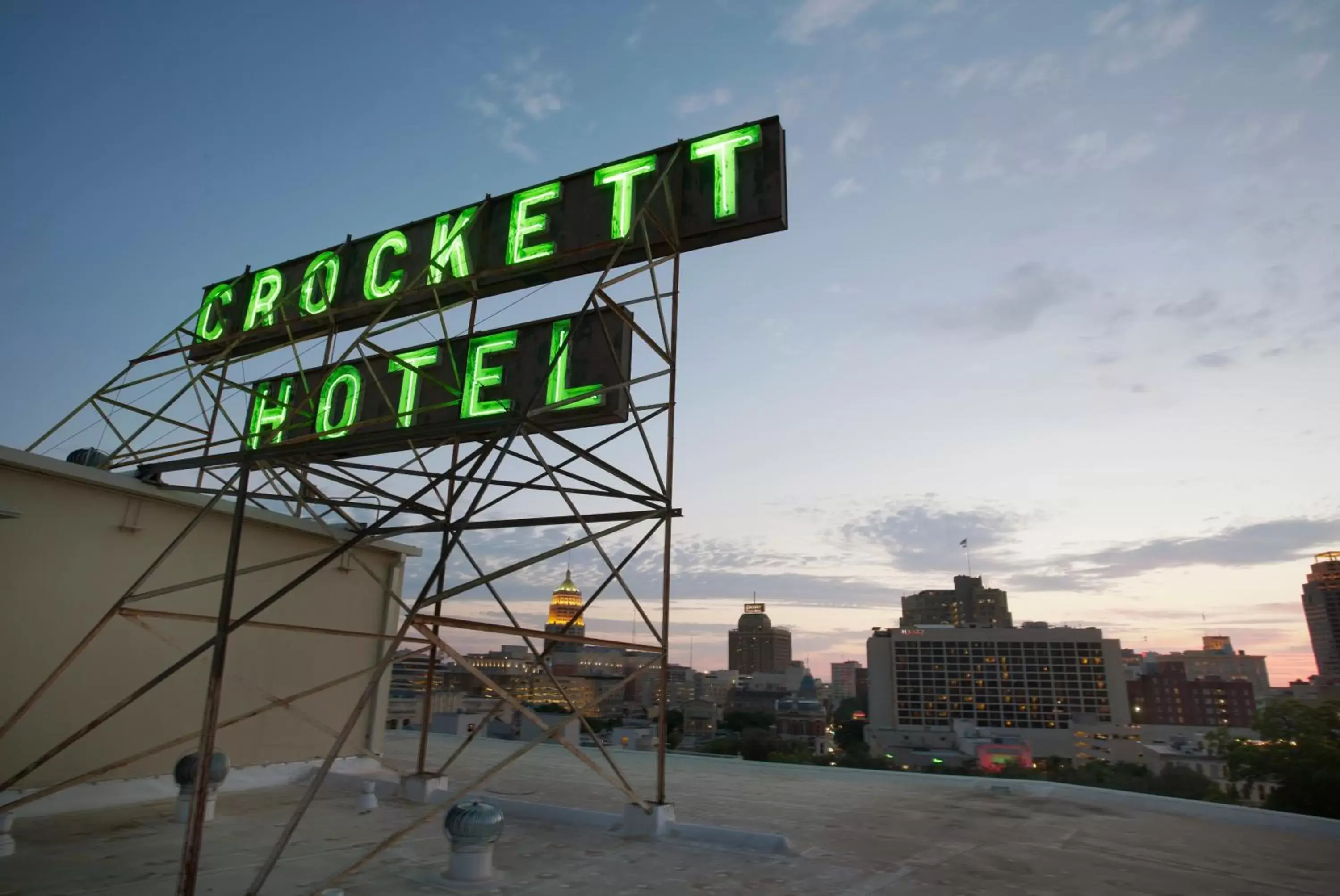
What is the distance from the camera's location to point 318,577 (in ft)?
53.0

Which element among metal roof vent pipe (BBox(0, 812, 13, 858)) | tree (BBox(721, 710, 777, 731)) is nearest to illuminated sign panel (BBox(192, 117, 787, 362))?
metal roof vent pipe (BBox(0, 812, 13, 858))

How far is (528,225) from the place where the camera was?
510 inches

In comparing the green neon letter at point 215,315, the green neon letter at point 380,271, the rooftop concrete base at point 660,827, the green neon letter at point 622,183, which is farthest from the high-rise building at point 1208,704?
the green neon letter at point 215,315

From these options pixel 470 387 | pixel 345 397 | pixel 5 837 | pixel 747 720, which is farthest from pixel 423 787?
pixel 747 720

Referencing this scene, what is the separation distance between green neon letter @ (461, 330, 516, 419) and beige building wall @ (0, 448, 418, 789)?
134 inches

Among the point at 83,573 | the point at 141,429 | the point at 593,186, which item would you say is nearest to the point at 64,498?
the point at 83,573

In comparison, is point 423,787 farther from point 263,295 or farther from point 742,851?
point 263,295

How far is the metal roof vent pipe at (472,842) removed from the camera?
8.07 m

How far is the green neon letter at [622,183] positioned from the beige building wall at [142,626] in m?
7.24

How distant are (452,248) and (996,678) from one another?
173m

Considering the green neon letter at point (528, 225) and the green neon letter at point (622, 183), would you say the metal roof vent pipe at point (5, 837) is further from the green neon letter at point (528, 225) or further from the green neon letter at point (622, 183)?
the green neon letter at point (622, 183)

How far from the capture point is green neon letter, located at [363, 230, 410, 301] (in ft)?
45.5

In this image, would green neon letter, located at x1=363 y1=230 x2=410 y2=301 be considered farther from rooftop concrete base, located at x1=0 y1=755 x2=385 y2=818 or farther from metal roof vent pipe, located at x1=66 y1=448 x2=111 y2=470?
rooftop concrete base, located at x1=0 y1=755 x2=385 y2=818

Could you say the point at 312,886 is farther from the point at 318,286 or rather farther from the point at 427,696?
the point at 318,286
